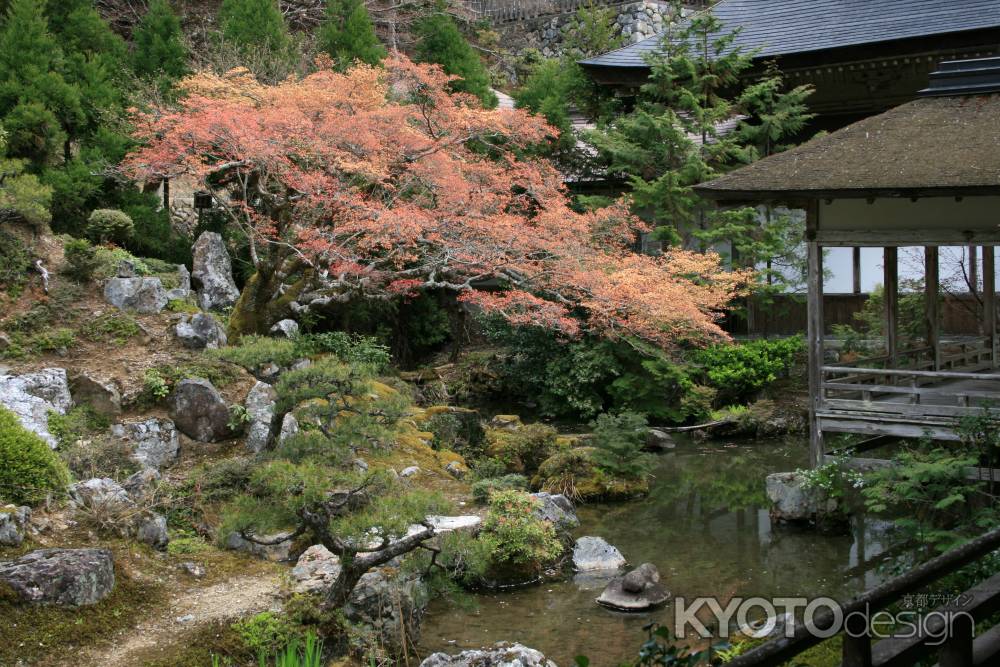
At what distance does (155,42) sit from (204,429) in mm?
9703

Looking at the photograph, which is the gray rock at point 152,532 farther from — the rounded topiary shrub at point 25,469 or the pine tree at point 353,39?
the pine tree at point 353,39

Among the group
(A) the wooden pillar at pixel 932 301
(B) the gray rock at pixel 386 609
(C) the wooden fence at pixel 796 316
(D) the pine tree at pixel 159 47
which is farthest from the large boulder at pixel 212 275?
(A) the wooden pillar at pixel 932 301

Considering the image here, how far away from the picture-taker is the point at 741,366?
14578mm

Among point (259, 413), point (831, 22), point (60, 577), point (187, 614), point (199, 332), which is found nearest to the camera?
point (60, 577)

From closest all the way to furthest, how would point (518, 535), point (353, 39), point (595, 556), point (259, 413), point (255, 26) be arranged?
point (518, 535) → point (595, 556) → point (259, 413) → point (255, 26) → point (353, 39)

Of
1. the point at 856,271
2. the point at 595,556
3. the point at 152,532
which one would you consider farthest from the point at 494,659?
the point at 856,271

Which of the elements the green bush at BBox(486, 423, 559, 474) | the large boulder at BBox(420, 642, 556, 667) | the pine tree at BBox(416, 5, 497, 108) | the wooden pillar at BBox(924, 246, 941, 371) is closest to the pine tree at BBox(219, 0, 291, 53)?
the pine tree at BBox(416, 5, 497, 108)

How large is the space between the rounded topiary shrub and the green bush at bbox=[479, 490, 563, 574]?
3.80 meters

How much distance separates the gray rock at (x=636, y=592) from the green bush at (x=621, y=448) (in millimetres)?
3233

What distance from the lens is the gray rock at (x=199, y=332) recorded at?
11328mm

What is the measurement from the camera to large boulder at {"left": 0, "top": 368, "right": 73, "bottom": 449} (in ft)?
29.8

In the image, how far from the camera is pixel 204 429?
1008 cm

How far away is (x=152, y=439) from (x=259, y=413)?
1.20 metres

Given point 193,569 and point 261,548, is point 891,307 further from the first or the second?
point 193,569
